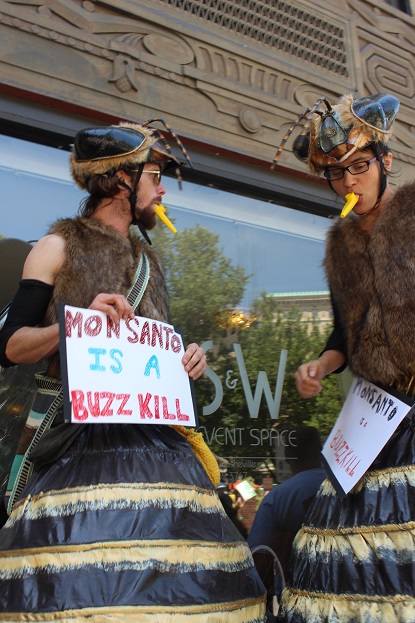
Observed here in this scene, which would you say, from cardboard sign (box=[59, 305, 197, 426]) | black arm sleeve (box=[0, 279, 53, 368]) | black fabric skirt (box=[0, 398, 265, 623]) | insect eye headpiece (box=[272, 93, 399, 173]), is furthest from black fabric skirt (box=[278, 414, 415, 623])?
black arm sleeve (box=[0, 279, 53, 368])

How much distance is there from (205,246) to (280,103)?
1.29 metres

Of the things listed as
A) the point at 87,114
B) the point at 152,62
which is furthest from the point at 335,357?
the point at 152,62

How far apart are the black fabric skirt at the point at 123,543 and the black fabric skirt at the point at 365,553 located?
0.20 meters

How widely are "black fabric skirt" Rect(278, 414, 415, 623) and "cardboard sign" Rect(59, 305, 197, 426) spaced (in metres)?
0.62

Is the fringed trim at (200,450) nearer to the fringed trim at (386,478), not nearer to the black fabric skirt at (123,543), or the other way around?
the black fabric skirt at (123,543)

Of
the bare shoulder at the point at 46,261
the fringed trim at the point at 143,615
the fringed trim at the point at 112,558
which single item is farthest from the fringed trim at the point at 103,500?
the bare shoulder at the point at 46,261

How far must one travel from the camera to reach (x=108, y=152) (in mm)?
2742

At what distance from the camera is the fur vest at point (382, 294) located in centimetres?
236

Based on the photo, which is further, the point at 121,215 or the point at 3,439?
the point at 3,439

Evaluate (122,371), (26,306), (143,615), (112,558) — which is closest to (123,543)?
(112,558)

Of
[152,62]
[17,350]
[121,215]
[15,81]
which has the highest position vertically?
[152,62]

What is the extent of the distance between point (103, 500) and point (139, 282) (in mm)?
840

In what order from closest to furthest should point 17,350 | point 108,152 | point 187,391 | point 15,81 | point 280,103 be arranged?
point 17,350
point 187,391
point 108,152
point 15,81
point 280,103

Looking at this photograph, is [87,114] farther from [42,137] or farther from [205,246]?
[205,246]
